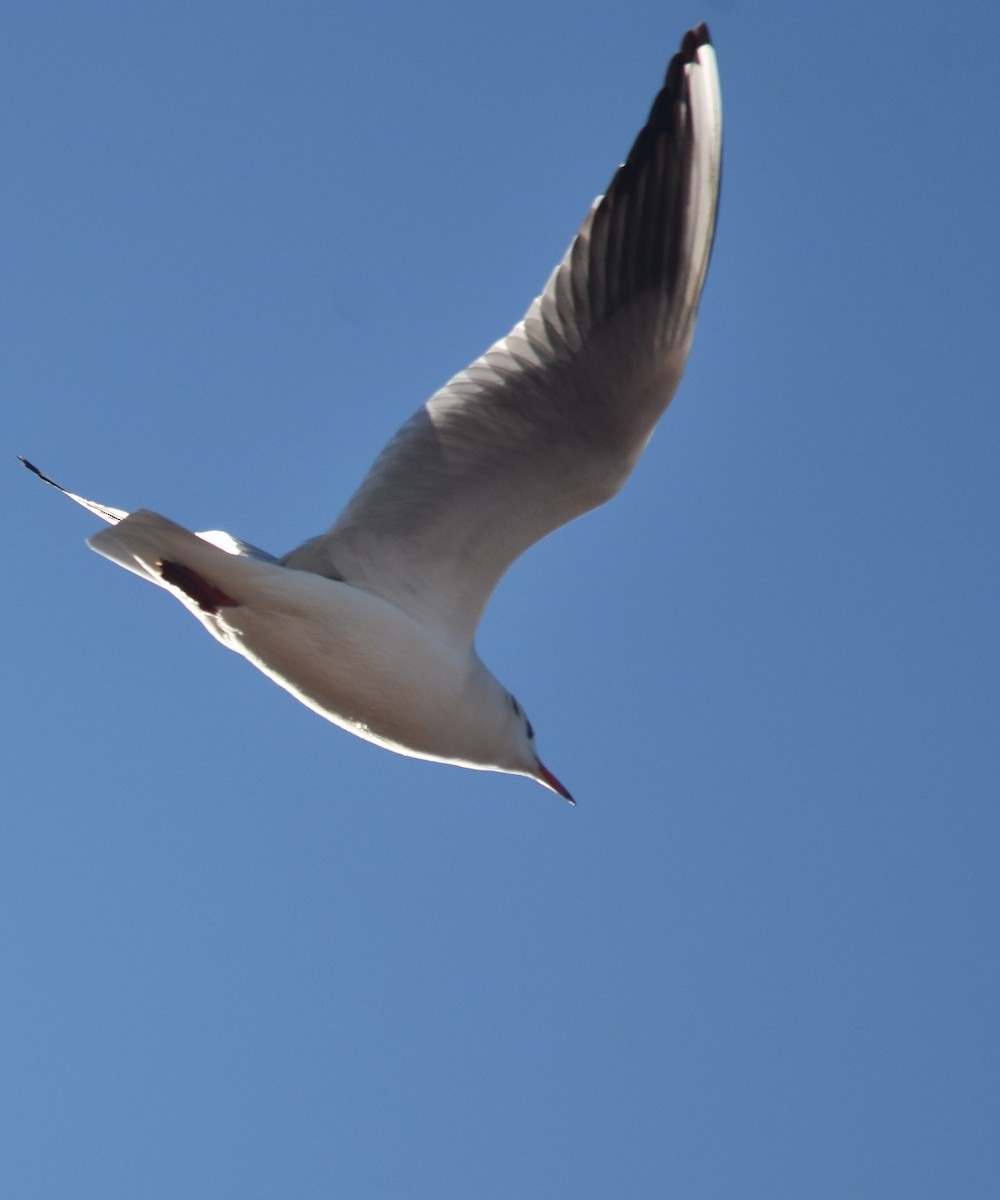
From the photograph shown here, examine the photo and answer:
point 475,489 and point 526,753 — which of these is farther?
point 526,753

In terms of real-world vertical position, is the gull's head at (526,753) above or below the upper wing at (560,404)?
below

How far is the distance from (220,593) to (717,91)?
2106mm

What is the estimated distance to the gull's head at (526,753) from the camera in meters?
8.03

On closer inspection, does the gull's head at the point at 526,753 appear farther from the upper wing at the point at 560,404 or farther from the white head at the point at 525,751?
the upper wing at the point at 560,404

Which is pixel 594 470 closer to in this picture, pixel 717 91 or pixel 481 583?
pixel 481 583

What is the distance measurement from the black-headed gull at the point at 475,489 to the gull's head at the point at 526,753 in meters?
0.24

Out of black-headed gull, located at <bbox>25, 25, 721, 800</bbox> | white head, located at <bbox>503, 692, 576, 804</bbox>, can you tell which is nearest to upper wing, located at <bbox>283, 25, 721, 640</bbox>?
black-headed gull, located at <bbox>25, 25, 721, 800</bbox>

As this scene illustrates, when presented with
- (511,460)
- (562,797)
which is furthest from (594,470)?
(562,797)

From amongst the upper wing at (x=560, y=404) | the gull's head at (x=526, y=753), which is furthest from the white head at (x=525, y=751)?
the upper wing at (x=560, y=404)

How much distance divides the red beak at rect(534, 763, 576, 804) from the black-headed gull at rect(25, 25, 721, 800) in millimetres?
545

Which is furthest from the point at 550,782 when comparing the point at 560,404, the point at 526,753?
the point at 560,404

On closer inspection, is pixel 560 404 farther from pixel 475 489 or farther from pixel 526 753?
pixel 526 753

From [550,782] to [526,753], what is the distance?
0.22 m

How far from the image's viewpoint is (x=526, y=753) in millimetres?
8164
